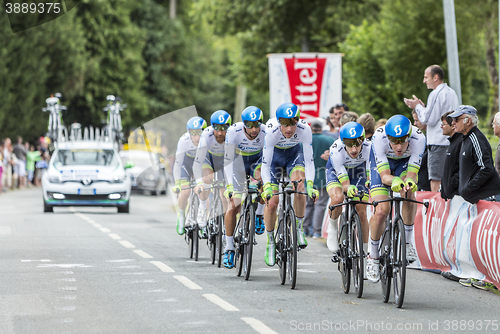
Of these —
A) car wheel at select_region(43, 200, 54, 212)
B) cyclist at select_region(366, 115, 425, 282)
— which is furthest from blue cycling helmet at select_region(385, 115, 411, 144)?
car wheel at select_region(43, 200, 54, 212)

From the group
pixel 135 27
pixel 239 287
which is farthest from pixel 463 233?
pixel 135 27

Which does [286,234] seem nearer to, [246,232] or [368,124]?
[246,232]

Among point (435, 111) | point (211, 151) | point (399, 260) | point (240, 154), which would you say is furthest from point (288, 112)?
point (435, 111)

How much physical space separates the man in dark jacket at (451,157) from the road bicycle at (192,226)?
3.87 meters

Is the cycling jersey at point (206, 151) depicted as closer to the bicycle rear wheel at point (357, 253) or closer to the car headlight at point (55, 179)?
the bicycle rear wheel at point (357, 253)

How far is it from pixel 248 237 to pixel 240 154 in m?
1.10

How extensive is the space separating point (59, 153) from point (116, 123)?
1351 centimetres

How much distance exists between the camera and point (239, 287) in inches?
372

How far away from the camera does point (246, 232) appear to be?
10180 millimetres

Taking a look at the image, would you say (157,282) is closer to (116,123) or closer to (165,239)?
(165,239)

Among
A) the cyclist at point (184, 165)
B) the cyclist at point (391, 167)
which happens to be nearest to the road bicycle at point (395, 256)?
the cyclist at point (391, 167)

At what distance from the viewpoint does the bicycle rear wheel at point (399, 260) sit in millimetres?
7994

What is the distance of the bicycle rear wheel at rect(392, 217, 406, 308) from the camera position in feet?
26.2

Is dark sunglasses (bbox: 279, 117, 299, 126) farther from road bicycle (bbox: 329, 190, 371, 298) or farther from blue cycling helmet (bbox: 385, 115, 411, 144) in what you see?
blue cycling helmet (bbox: 385, 115, 411, 144)
